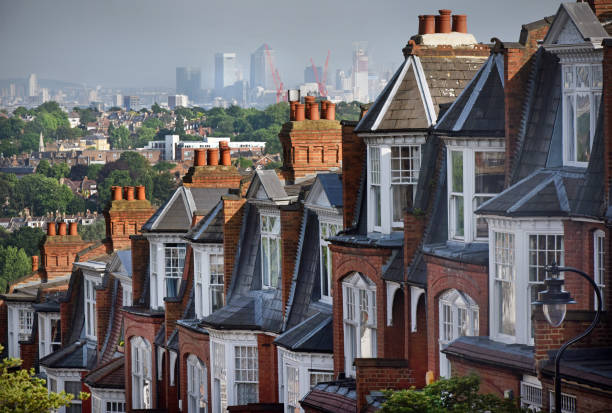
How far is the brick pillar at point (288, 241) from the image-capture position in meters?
42.2

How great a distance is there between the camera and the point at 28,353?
224 ft

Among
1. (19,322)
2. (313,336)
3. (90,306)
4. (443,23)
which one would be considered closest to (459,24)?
(443,23)

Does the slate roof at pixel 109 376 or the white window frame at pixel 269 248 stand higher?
the white window frame at pixel 269 248

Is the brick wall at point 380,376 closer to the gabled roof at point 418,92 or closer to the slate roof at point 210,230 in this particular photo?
the gabled roof at point 418,92

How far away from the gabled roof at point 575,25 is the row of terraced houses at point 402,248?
0.13 feet

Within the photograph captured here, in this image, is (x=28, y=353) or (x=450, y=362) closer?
(x=450, y=362)

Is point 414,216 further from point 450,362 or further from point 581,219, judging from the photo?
point 581,219

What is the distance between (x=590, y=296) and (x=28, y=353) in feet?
139

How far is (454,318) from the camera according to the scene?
32812mm

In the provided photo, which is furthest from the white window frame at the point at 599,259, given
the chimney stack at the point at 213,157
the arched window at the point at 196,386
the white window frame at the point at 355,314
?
the chimney stack at the point at 213,157

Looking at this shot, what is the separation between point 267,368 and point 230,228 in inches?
174

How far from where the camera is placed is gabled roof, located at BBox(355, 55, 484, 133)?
120ft

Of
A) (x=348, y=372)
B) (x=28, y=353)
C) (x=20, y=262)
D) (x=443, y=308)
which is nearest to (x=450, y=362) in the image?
(x=443, y=308)

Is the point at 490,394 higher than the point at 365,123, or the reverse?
the point at 365,123
